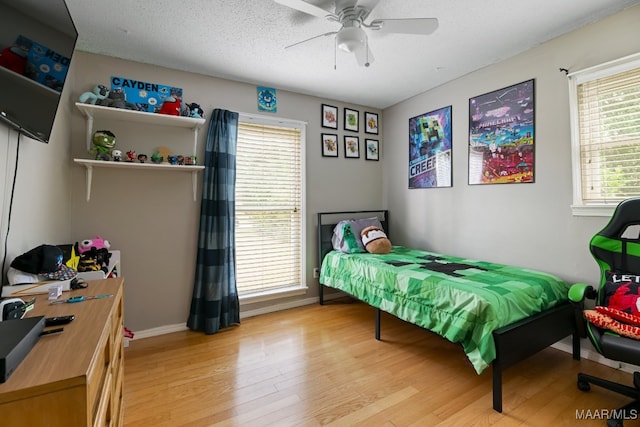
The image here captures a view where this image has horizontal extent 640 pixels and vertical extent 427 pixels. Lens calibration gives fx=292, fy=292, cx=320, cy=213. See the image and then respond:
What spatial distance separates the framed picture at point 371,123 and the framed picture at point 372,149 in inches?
5.2

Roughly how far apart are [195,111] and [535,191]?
9.96 ft

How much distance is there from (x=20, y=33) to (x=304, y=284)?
2.94 meters

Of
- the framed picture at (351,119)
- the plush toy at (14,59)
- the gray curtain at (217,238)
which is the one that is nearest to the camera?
the plush toy at (14,59)

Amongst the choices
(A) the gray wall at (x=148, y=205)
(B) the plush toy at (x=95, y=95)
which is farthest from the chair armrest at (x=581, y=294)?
(B) the plush toy at (x=95, y=95)

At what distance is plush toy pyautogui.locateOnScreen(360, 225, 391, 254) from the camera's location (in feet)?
10.1

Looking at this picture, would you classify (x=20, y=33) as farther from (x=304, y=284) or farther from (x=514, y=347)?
(x=304, y=284)

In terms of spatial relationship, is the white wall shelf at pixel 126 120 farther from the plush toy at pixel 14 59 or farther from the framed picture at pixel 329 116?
the framed picture at pixel 329 116

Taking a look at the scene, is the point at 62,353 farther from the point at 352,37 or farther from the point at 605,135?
the point at 605,135

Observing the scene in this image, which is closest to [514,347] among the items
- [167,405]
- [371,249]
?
[371,249]

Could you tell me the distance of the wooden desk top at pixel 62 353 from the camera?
623 millimetres

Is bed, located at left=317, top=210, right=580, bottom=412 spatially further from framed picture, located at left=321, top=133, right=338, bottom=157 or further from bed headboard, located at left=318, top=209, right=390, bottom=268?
framed picture, located at left=321, top=133, right=338, bottom=157

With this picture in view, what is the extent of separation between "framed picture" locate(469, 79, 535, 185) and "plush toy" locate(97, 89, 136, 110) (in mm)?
3118

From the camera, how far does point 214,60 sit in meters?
2.59

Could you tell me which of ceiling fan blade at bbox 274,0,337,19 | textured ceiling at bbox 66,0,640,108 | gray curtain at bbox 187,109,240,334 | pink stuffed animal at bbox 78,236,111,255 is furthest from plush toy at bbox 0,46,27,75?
gray curtain at bbox 187,109,240,334
